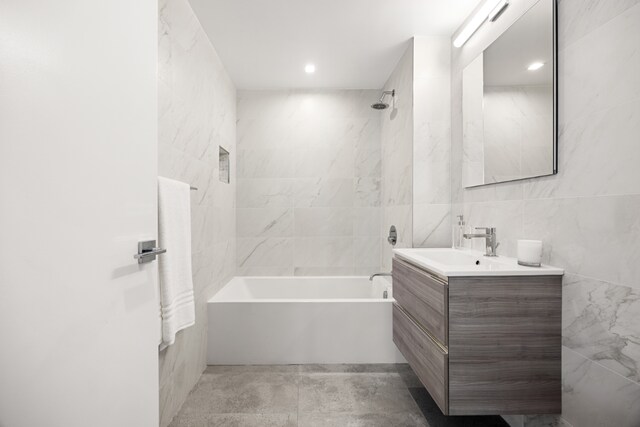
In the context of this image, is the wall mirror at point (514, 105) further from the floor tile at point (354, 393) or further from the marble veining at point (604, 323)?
the floor tile at point (354, 393)

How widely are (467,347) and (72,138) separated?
151 centimetres

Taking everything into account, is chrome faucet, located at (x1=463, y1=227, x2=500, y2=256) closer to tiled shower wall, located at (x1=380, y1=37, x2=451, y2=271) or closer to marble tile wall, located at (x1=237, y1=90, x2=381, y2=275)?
tiled shower wall, located at (x1=380, y1=37, x2=451, y2=271)

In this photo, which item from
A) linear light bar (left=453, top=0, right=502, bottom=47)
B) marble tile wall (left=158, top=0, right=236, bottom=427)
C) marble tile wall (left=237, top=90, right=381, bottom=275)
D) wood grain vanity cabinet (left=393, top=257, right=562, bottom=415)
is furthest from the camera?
marble tile wall (left=237, top=90, right=381, bottom=275)

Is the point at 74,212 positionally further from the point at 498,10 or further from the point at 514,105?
the point at 498,10

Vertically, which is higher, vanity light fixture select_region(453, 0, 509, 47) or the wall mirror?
vanity light fixture select_region(453, 0, 509, 47)

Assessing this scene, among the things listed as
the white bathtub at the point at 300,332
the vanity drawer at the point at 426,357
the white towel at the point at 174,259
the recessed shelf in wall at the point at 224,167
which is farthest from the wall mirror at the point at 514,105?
the recessed shelf in wall at the point at 224,167

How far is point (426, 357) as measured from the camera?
5.04ft

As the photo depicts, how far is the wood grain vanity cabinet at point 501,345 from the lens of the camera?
1.32 m

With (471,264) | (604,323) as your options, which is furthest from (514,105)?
(604,323)

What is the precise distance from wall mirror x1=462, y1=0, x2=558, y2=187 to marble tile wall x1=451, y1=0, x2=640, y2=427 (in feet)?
0.19

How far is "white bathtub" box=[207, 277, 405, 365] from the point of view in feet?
7.98

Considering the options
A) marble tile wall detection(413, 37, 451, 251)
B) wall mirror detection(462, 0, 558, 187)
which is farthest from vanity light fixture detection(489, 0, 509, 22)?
marble tile wall detection(413, 37, 451, 251)

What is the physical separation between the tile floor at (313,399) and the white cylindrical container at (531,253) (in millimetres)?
975

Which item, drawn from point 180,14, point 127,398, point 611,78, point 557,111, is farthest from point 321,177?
point 127,398
